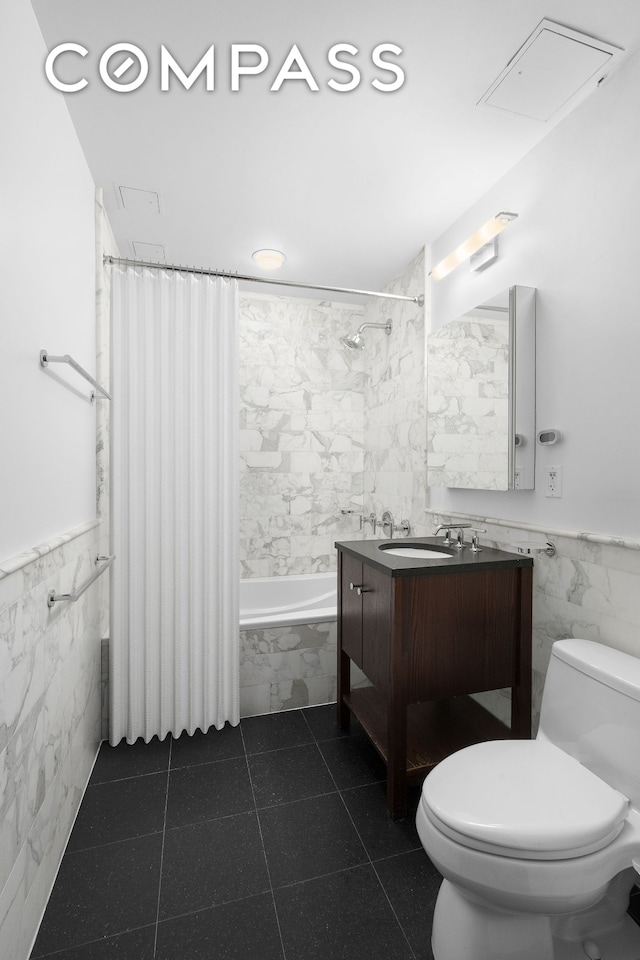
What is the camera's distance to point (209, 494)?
6.78ft

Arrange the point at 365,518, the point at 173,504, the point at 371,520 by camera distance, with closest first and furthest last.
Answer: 1. the point at 173,504
2. the point at 371,520
3. the point at 365,518

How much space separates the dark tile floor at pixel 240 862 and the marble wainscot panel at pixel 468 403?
130 centimetres

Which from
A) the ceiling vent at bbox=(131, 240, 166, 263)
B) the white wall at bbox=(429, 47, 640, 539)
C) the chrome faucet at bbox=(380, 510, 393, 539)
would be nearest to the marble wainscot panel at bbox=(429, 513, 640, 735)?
the white wall at bbox=(429, 47, 640, 539)

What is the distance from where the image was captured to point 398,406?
2854 mm

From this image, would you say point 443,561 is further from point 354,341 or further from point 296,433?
point 354,341

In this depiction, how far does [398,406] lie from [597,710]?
→ 6.40 feet

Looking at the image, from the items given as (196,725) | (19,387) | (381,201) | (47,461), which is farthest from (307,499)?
(19,387)

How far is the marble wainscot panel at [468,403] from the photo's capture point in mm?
1859

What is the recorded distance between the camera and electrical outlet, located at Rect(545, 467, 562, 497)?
5.42 ft

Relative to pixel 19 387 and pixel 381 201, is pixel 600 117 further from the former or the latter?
pixel 19 387

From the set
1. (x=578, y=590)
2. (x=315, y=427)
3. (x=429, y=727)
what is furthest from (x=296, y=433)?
(x=578, y=590)

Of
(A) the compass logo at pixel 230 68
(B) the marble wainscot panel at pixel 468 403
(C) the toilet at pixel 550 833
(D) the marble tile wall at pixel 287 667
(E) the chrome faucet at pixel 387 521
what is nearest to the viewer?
(C) the toilet at pixel 550 833

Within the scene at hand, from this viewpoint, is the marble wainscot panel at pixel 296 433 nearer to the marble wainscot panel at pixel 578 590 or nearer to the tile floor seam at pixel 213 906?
the marble wainscot panel at pixel 578 590

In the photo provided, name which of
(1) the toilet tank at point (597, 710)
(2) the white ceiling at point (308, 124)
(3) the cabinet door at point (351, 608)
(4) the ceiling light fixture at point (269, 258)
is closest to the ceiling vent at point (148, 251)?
(2) the white ceiling at point (308, 124)
